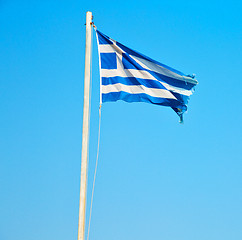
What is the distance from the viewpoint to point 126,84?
13.8 m

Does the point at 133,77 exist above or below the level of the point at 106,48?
below

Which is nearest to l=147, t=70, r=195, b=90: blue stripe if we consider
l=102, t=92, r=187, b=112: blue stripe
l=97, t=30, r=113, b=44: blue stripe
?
l=102, t=92, r=187, b=112: blue stripe

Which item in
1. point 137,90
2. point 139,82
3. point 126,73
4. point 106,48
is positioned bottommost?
point 137,90

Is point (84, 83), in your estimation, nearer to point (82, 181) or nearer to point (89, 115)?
point (89, 115)

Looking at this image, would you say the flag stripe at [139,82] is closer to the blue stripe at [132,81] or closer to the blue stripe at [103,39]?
the blue stripe at [132,81]

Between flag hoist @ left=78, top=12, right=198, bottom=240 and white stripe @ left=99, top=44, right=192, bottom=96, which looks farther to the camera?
Answer: white stripe @ left=99, top=44, right=192, bottom=96

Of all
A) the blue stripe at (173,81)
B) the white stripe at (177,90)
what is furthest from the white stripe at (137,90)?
the blue stripe at (173,81)

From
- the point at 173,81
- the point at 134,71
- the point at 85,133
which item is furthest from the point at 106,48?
the point at 85,133

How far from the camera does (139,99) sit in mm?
13969

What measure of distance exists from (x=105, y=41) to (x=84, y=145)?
3.79 m

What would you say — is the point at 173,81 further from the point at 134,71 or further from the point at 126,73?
the point at 126,73

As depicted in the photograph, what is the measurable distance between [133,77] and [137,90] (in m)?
0.44

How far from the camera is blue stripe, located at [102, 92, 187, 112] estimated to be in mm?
13367

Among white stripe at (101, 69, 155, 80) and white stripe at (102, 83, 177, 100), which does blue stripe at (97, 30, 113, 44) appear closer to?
white stripe at (101, 69, 155, 80)
